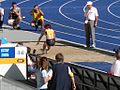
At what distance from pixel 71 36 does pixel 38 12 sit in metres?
2.78

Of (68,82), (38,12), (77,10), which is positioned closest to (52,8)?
(77,10)

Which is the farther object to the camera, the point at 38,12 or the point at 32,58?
the point at 38,12

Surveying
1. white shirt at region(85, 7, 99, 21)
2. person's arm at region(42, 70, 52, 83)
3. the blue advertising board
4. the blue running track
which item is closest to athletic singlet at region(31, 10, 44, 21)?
the blue running track

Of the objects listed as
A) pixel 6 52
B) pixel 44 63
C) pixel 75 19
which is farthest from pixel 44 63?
pixel 75 19

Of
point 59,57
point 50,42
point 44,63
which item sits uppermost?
point 59,57

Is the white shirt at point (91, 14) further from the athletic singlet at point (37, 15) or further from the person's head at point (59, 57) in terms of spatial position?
the person's head at point (59, 57)

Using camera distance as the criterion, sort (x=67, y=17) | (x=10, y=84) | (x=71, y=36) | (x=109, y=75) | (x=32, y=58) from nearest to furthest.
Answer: (x=109, y=75) < (x=10, y=84) < (x=32, y=58) < (x=71, y=36) < (x=67, y=17)

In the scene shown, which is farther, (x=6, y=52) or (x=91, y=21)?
(x=91, y=21)

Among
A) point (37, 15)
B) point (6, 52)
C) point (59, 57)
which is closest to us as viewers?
point (59, 57)

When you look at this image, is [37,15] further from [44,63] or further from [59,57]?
[59,57]

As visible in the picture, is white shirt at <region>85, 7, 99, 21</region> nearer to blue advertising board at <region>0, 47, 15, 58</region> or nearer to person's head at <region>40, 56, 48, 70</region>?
blue advertising board at <region>0, 47, 15, 58</region>

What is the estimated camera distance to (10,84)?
48.0 feet

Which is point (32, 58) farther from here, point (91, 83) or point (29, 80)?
point (91, 83)

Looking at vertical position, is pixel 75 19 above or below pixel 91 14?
below
